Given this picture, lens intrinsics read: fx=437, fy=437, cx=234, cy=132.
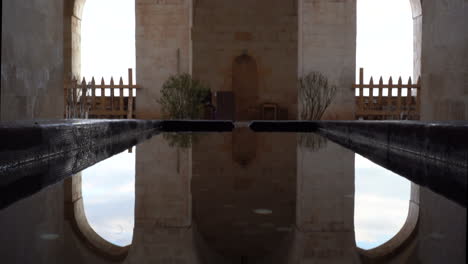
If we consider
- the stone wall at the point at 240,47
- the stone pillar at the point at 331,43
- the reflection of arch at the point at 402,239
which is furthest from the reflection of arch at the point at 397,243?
the stone wall at the point at 240,47

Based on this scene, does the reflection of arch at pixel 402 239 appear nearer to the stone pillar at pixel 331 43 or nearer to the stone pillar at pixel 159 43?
the stone pillar at pixel 331 43

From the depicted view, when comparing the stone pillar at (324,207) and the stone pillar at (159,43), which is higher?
the stone pillar at (159,43)

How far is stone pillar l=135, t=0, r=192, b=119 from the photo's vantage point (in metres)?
12.4

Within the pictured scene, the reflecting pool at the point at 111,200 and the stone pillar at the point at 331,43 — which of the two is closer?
the reflecting pool at the point at 111,200

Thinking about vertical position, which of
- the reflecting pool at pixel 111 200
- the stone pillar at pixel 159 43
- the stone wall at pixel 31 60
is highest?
the stone pillar at pixel 159 43

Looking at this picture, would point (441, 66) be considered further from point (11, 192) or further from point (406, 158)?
point (11, 192)

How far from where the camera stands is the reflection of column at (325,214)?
2.76 feet

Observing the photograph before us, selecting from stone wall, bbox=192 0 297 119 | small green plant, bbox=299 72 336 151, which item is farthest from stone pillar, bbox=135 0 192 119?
stone wall, bbox=192 0 297 119

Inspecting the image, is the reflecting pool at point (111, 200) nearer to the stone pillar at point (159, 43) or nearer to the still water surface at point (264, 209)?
the still water surface at point (264, 209)

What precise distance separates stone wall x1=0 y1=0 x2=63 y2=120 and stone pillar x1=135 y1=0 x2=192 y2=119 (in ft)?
24.1

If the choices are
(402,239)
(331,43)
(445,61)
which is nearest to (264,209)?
(402,239)

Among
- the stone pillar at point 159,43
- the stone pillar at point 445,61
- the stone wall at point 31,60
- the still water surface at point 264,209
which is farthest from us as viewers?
the stone pillar at point 159,43

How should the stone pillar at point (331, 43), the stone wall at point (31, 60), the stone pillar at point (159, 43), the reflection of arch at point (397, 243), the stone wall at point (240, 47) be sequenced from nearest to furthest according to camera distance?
1. the reflection of arch at point (397, 243)
2. the stone wall at point (31, 60)
3. the stone pillar at point (159, 43)
4. the stone pillar at point (331, 43)
5. the stone wall at point (240, 47)

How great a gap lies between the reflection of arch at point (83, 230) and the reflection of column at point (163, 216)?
1.3 inches
